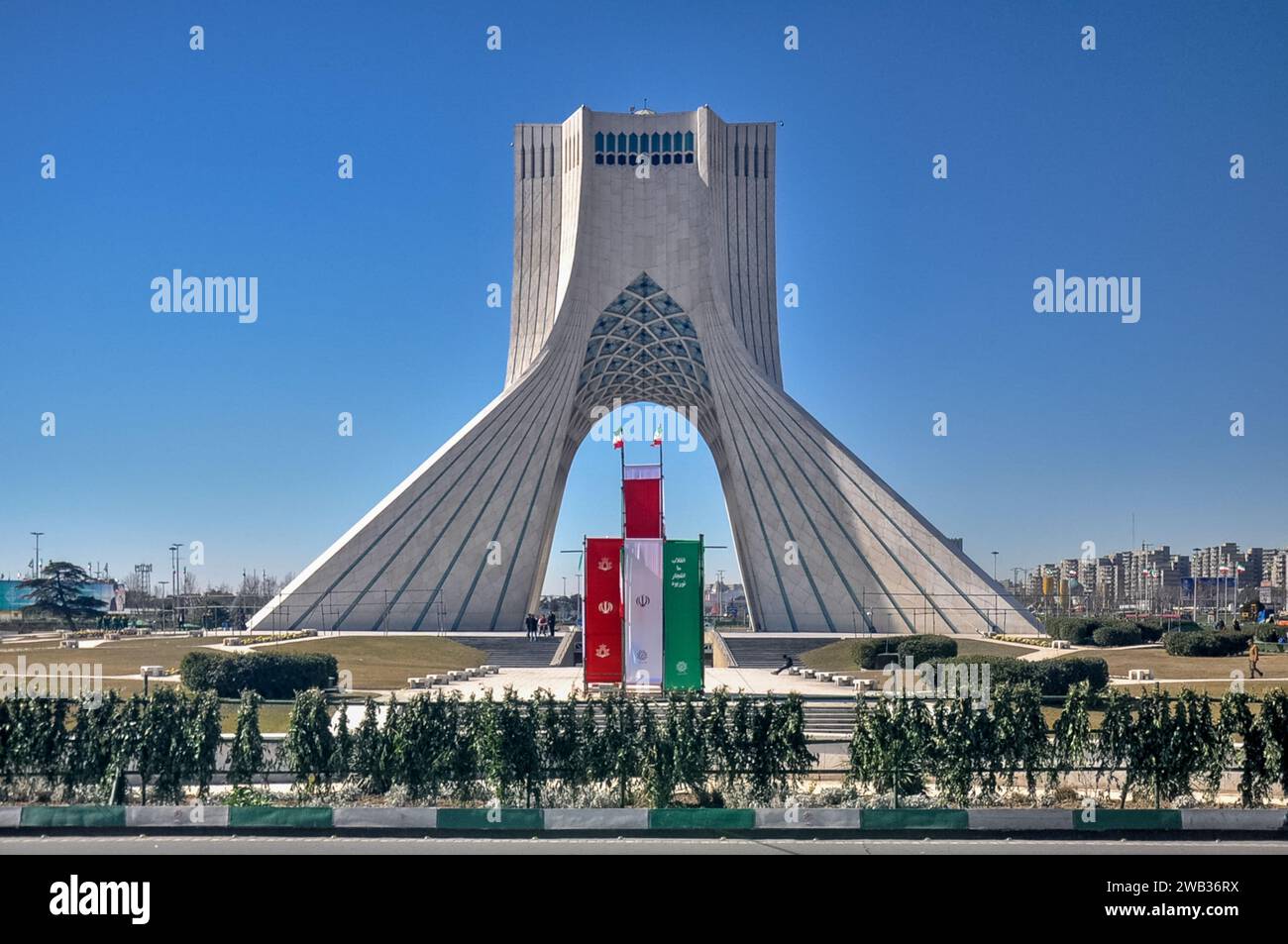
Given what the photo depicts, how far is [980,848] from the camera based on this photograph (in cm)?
1111

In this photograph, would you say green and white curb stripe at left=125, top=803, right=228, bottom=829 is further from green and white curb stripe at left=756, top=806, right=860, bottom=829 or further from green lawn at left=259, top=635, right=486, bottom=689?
green lawn at left=259, top=635, right=486, bottom=689

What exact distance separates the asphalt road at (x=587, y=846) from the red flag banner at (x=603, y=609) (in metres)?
6.83

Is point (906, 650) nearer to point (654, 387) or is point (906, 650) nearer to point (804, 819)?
point (804, 819)

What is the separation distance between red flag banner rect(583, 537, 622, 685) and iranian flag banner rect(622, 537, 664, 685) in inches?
10.9

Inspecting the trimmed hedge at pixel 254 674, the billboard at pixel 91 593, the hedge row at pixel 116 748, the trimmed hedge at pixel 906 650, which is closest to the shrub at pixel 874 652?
the trimmed hedge at pixel 906 650

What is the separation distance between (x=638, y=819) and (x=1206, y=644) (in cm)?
2060

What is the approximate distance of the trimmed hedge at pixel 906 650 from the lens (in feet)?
82.4

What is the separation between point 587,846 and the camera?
1118 cm

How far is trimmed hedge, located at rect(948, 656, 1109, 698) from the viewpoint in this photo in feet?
64.3

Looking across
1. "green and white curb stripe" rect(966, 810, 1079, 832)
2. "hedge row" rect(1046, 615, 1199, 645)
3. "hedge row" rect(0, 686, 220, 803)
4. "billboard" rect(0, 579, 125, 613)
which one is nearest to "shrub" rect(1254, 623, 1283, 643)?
"hedge row" rect(1046, 615, 1199, 645)

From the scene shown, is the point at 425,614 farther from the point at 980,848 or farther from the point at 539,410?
the point at 980,848

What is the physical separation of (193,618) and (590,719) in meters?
45.4

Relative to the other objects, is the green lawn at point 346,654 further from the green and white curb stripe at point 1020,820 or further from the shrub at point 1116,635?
the shrub at point 1116,635
